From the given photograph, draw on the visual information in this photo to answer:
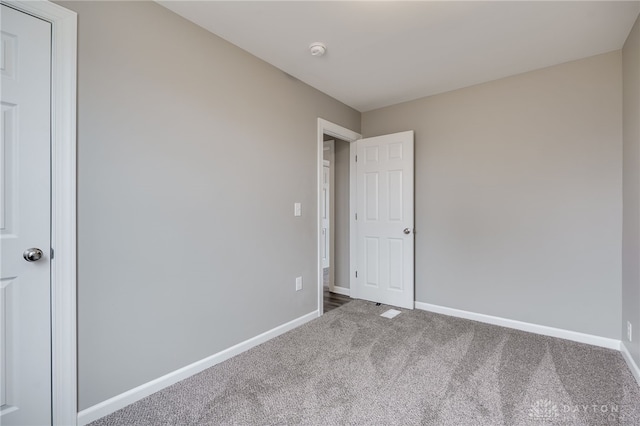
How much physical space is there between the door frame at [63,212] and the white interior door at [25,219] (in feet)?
0.09

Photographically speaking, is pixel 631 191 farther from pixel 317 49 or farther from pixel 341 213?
pixel 341 213

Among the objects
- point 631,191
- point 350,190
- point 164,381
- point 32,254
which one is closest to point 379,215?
point 350,190

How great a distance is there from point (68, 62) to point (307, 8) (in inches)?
54.1

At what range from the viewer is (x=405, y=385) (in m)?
1.92

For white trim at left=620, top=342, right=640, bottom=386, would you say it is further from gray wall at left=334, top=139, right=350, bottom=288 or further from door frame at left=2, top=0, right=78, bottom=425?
door frame at left=2, top=0, right=78, bottom=425

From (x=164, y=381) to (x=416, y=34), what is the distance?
9.64 ft

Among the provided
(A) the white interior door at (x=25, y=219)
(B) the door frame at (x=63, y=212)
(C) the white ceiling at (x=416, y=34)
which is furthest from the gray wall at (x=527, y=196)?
(A) the white interior door at (x=25, y=219)

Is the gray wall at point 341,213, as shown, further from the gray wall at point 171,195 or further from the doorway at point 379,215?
the gray wall at point 171,195

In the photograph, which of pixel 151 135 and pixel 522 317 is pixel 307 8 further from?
pixel 522 317

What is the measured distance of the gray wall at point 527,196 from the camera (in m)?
2.45

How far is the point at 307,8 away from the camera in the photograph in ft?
6.29

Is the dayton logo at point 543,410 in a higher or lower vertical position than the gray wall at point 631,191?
lower

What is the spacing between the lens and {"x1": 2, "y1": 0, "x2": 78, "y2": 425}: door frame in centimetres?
148

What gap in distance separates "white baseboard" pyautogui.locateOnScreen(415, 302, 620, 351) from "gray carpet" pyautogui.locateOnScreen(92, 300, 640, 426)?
10 cm
